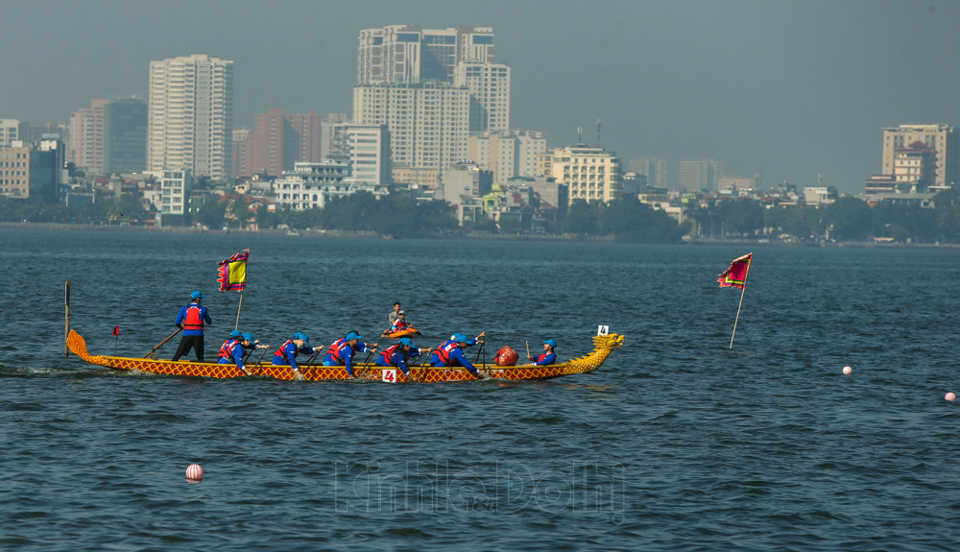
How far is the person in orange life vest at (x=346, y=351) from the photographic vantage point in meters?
29.1

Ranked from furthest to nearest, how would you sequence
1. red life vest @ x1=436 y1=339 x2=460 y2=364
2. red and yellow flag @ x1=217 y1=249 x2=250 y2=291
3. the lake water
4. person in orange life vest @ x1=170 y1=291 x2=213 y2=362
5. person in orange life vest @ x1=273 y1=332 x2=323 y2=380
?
1. red and yellow flag @ x1=217 y1=249 x2=250 y2=291
2. red life vest @ x1=436 y1=339 x2=460 y2=364
3. person in orange life vest @ x1=170 y1=291 x2=213 y2=362
4. person in orange life vest @ x1=273 y1=332 x2=323 y2=380
5. the lake water

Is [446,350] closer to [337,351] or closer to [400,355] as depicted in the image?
[400,355]

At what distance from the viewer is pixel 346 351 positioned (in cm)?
2916

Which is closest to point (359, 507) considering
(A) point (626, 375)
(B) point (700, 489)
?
(B) point (700, 489)

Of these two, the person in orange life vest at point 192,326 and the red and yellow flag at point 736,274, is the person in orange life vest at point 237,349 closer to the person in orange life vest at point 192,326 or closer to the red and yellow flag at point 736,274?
the person in orange life vest at point 192,326

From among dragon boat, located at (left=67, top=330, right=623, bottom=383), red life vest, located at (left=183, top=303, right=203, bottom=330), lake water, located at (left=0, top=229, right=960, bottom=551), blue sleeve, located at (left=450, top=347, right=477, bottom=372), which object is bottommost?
lake water, located at (left=0, top=229, right=960, bottom=551)

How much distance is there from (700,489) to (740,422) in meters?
6.68

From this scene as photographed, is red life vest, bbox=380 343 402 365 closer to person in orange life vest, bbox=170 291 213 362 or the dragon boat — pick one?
the dragon boat

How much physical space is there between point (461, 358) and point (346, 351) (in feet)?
10.3

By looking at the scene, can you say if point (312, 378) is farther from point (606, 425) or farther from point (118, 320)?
point (118, 320)

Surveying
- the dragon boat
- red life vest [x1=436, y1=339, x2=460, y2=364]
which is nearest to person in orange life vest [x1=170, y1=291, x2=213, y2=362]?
the dragon boat

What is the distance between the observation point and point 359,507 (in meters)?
17.9

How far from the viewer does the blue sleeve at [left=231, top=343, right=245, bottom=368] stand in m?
28.8

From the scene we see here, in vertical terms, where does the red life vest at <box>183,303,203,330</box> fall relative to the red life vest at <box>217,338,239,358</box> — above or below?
above
